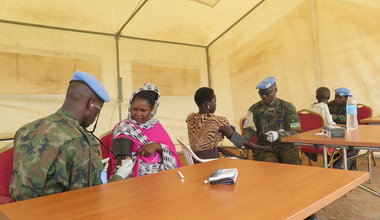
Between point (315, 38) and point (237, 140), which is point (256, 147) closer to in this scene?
point (237, 140)

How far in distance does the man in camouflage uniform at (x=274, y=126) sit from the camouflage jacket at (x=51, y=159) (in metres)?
1.74

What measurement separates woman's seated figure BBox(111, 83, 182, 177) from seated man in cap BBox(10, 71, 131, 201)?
1.92 ft

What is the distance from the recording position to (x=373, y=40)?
439 cm

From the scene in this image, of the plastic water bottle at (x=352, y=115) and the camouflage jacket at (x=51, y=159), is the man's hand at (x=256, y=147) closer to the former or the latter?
the plastic water bottle at (x=352, y=115)

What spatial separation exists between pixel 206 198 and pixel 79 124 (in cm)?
68

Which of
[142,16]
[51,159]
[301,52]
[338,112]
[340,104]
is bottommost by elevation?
[51,159]

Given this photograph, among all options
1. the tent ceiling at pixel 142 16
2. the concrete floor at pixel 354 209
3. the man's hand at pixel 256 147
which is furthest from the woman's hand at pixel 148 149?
the tent ceiling at pixel 142 16

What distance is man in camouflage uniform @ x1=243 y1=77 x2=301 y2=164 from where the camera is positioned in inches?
98.8

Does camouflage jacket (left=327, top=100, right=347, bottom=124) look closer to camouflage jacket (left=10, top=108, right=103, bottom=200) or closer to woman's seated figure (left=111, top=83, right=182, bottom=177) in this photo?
woman's seated figure (left=111, top=83, right=182, bottom=177)

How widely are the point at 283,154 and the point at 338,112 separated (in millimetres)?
2036

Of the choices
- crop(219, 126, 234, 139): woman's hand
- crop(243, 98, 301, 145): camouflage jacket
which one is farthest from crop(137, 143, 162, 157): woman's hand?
crop(243, 98, 301, 145): camouflage jacket

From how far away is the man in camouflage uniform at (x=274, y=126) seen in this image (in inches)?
98.8

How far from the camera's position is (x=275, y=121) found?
2623 mm

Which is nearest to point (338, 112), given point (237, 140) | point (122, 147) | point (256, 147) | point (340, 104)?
point (340, 104)
